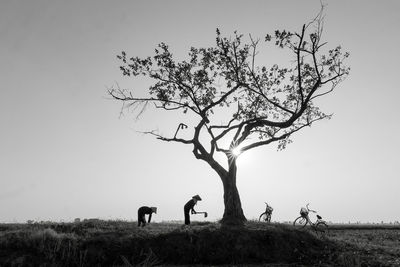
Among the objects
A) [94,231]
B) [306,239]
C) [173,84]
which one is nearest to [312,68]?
[173,84]

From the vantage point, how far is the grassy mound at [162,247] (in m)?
18.6

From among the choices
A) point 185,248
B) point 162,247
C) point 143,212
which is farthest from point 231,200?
point 162,247

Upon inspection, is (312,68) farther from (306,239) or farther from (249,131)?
(306,239)

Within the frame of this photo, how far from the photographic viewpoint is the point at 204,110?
101 ft

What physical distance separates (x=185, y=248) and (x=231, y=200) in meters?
9.00

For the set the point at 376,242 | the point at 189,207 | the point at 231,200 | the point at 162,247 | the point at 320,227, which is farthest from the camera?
Answer: the point at 231,200

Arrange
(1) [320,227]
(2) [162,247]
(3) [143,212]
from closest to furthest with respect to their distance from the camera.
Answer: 1. (2) [162,247]
2. (3) [143,212]
3. (1) [320,227]

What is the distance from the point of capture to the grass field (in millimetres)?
18531

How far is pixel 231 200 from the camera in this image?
2834cm

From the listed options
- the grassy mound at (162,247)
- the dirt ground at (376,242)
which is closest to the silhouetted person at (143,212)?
the grassy mound at (162,247)

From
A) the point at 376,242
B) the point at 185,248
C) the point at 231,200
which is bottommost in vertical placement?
the point at 185,248

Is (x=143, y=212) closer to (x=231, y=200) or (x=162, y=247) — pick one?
(x=162, y=247)

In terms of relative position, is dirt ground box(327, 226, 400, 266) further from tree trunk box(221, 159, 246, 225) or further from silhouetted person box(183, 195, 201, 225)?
silhouetted person box(183, 195, 201, 225)

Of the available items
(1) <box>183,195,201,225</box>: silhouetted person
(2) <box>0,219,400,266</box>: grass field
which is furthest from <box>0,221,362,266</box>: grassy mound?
(1) <box>183,195,201,225</box>: silhouetted person
